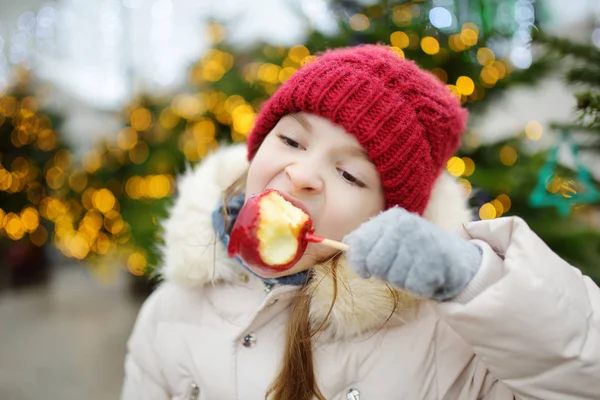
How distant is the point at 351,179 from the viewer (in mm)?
925

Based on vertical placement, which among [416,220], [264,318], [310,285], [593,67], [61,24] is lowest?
[264,318]

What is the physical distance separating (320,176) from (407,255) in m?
0.31

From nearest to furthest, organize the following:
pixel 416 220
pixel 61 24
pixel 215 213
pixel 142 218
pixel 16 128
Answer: pixel 416 220, pixel 215 213, pixel 142 218, pixel 16 128, pixel 61 24

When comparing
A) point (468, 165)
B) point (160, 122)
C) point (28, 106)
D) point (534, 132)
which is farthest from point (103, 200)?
point (534, 132)

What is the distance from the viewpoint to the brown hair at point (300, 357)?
2.89 ft

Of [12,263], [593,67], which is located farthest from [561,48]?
[12,263]

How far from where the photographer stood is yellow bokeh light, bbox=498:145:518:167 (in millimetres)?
2018

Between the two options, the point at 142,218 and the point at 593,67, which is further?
the point at 142,218

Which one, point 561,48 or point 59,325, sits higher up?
point 561,48

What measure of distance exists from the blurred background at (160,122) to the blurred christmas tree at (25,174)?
0.03ft

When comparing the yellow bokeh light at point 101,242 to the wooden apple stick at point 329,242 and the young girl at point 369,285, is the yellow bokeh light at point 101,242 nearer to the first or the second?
the young girl at point 369,285

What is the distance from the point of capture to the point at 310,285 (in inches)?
36.0

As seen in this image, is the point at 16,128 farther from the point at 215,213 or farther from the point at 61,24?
the point at 215,213

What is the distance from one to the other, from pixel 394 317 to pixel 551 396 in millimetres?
297
